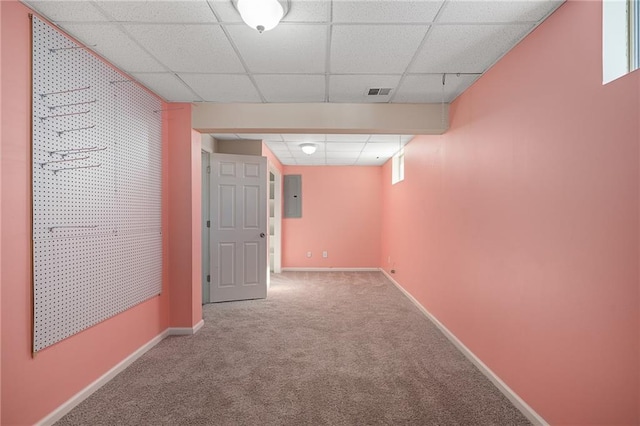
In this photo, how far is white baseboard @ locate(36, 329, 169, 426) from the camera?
6.58 ft

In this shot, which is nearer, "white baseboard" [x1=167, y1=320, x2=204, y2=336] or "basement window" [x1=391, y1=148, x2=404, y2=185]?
"white baseboard" [x1=167, y1=320, x2=204, y2=336]

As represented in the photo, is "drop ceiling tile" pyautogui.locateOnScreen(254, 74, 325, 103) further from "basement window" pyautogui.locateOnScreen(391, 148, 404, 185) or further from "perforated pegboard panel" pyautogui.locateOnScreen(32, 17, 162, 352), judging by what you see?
"basement window" pyautogui.locateOnScreen(391, 148, 404, 185)

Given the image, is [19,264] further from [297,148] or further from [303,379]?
[297,148]

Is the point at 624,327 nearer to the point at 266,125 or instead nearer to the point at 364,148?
the point at 266,125

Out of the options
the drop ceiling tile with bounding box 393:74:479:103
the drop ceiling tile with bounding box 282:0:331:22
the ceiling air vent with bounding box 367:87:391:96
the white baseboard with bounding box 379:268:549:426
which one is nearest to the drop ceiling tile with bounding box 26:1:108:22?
the drop ceiling tile with bounding box 282:0:331:22

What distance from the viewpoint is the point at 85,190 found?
2279 millimetres

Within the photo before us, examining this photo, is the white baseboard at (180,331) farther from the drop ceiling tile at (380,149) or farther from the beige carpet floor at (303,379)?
the drop ceiling tile at (380,149)

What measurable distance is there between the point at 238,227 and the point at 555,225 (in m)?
3.93

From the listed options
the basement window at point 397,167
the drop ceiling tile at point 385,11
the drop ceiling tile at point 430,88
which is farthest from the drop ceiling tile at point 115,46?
the basement window at point 397,167

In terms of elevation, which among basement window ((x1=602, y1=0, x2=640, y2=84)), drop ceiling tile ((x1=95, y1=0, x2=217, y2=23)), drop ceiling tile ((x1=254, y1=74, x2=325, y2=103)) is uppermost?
drop ceiling tile ((x1=95, y1=0, x2=217, y2=23))

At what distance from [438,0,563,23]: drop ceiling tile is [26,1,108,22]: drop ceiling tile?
6.39 feet

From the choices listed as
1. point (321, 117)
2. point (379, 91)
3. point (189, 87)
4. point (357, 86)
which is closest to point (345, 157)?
point (321, 117)

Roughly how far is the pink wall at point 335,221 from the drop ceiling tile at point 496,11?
18.2 ft

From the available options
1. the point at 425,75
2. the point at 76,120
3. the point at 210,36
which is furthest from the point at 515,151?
the point at 76,120
